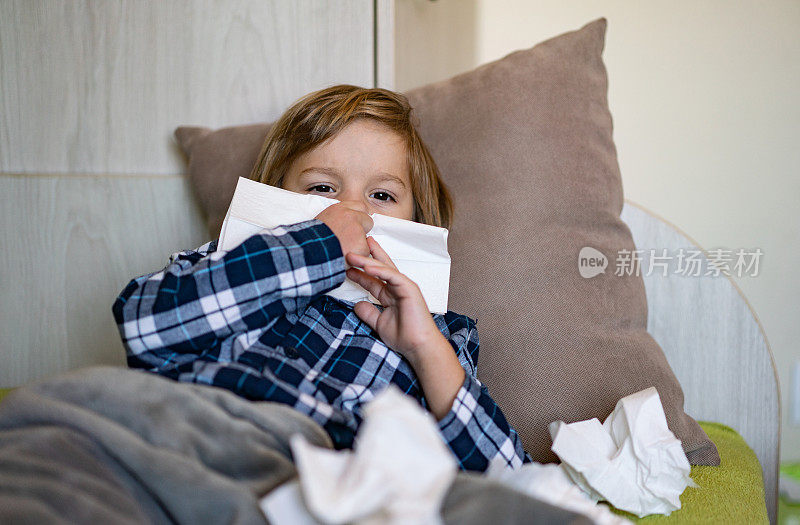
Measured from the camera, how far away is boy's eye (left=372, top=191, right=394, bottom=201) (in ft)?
2.91

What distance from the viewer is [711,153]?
4.95ft

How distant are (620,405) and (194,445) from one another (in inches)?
18.8

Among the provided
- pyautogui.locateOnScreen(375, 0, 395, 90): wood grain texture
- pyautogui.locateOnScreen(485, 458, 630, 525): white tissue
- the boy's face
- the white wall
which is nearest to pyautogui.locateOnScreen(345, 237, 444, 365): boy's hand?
the boy's face

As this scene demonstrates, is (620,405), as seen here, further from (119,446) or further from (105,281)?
(105,281)

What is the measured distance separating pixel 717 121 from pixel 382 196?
0.99m

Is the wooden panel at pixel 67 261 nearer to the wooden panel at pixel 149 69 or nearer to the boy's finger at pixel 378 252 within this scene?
the wooden panel at pixel 149 69

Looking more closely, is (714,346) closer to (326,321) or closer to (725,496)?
(725,496)

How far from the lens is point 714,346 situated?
1.12 meters

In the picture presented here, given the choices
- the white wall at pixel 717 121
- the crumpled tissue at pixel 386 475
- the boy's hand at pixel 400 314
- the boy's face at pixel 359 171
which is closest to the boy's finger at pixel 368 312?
the boy's hand at pixel 400 314

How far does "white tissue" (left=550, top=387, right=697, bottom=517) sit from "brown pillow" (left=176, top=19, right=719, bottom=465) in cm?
10

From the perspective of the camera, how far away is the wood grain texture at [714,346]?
1.10 metres

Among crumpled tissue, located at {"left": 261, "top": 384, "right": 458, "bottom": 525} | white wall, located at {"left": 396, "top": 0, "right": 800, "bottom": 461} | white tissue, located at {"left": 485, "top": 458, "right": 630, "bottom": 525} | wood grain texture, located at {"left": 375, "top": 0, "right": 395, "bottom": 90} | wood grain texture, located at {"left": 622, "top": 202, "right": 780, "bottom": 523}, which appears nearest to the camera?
crumpled tissue, located at {"left": 261, "top": 384, "right": 458, "bottom": 525}

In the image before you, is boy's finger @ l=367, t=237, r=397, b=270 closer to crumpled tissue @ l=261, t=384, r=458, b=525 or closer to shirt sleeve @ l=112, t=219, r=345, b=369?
shirt sleeve @ l=112, t=219, r=345, b=369

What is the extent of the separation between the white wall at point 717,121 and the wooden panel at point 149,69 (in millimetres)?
318
